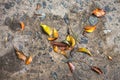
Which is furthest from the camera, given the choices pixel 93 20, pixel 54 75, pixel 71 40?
pixel 93 20

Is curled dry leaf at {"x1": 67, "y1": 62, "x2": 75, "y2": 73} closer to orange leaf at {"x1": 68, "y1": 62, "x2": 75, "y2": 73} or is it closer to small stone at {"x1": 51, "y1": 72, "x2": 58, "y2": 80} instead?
orange leaf at {"x1": 68, "y1": 62, "x2": 75, "y2": 73}

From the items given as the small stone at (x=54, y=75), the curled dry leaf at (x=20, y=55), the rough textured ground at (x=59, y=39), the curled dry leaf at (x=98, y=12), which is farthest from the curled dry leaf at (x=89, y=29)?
the curled dry leaf at (x=20, y=55)

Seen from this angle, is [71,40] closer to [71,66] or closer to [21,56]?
[71,66]

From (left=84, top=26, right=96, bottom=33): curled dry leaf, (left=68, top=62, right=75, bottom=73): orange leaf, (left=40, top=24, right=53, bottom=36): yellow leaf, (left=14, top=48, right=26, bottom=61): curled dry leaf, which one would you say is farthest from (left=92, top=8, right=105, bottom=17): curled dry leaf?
(left=14, top=48, right=26, bottom=61): curled dry leaf

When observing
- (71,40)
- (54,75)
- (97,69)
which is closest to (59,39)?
(71,40)

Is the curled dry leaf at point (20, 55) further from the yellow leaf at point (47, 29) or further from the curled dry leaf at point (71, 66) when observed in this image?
the curled dry leaf at point (71, 66)

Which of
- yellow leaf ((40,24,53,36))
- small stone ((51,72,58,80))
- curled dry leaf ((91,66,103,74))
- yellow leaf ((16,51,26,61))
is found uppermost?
yellow leaf ((40,24,53,36))

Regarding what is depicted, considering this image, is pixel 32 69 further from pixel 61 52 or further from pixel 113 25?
pixel 113 25

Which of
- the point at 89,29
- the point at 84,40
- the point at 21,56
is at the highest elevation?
the point at 89,29
